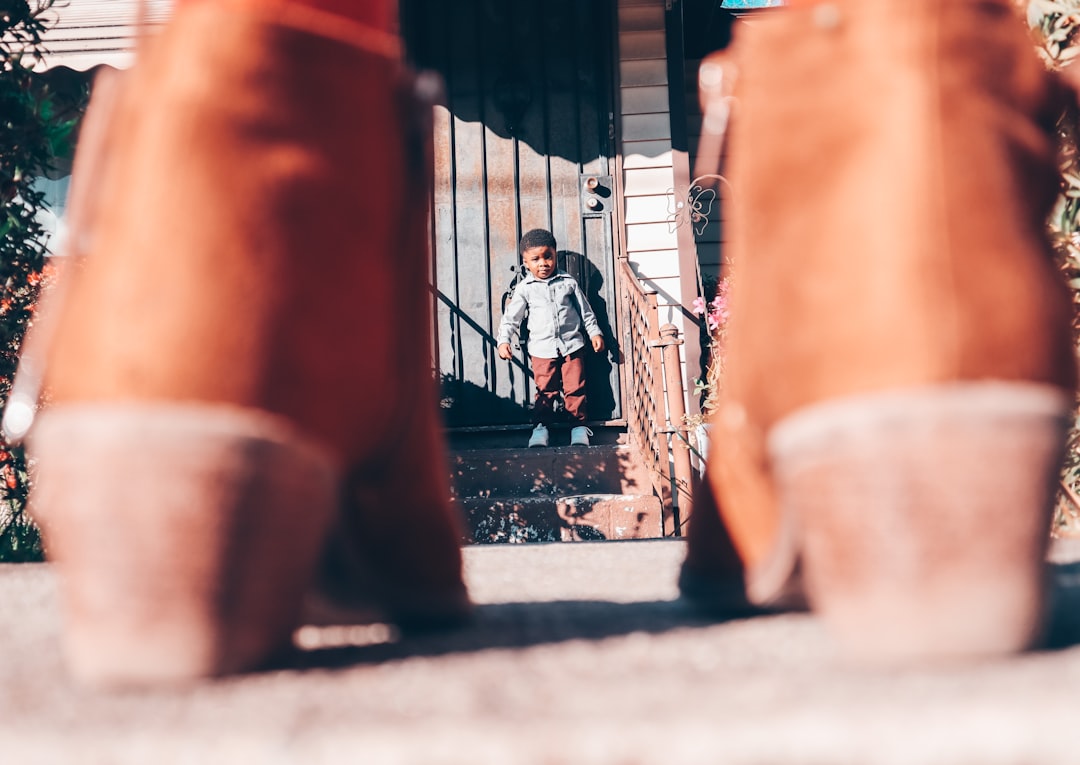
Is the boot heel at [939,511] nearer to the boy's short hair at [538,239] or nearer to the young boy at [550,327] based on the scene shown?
the young boy at [550,327]

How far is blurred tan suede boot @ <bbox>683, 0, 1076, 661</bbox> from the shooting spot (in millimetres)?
795

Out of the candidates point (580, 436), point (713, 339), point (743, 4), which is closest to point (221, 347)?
point (580, 436)

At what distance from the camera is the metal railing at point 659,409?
441cm


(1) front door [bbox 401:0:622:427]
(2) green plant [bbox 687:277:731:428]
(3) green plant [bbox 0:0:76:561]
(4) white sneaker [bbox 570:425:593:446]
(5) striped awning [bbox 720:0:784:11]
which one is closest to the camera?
(3) green plant [bbox 0:0:76:561]

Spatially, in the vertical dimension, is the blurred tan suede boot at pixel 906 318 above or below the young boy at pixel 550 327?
below

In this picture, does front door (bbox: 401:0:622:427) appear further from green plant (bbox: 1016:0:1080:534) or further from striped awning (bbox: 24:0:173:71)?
green plant (bbox: 1016:0:1080:534)

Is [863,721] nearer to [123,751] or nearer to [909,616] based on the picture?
[909,616]

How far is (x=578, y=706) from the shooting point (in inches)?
27.0

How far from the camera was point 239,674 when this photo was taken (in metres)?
0.84

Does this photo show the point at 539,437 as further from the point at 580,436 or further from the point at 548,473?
the point at 548,473

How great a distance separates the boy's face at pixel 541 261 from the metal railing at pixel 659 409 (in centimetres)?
50

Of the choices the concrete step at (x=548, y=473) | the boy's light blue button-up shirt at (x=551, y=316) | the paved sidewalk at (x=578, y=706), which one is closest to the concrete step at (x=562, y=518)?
the concrete step at (x=548, y=473)

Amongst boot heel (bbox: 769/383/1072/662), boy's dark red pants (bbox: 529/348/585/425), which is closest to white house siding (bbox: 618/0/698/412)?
boy's dark red pants (bbox: 529/348/585/425)

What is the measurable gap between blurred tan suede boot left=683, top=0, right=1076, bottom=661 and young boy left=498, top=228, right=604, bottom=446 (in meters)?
4.83
